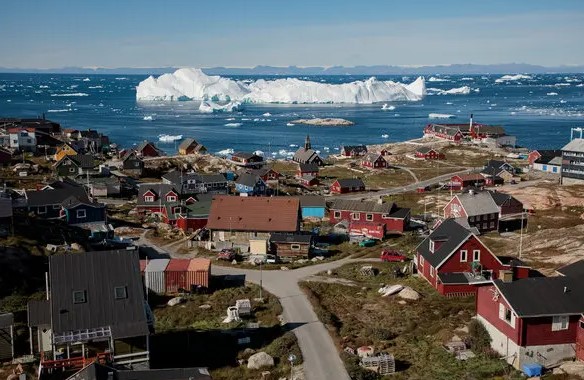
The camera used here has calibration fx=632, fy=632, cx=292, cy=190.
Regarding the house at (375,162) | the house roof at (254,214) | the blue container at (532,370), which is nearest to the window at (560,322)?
the blue container at (532,370)

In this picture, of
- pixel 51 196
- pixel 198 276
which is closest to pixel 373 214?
pixel 198 276

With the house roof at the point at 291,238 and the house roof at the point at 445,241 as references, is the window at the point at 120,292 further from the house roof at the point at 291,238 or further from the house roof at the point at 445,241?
the house roof at the point at 291,238

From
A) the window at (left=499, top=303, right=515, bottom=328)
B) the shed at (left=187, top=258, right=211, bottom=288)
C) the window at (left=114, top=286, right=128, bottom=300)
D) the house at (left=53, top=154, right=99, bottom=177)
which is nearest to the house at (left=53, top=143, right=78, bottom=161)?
the house at (left=53, top=154, right=99, bottom=177)

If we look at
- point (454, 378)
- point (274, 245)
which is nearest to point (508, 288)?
point (454, 378)

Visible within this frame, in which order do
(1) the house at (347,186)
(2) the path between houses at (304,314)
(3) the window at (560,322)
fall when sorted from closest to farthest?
(2) the path between houses at (304,314)
(3) the window at (560,322)
(1) the house at (347,186)

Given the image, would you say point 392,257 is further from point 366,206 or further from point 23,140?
point 23,140
